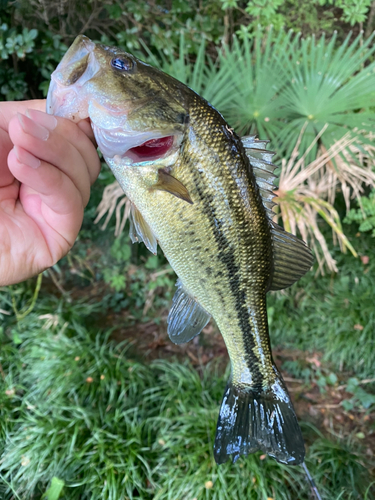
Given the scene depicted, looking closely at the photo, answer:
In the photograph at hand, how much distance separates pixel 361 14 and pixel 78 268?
4.07m

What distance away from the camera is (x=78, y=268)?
368cm

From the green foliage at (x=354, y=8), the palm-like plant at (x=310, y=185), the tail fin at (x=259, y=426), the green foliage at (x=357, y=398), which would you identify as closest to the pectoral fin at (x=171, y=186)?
the tail fin at (x=259, y=426)

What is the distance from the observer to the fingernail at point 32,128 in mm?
832

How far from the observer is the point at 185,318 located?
140cm

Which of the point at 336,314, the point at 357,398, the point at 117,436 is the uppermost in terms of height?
the point at 336,314

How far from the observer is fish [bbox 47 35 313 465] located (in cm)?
104

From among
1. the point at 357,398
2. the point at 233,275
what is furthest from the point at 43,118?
the point at 357,398

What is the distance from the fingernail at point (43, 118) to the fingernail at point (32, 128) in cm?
3

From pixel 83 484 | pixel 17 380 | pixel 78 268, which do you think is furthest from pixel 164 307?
pixel 83 484

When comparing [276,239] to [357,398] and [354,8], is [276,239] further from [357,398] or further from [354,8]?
[354,8]

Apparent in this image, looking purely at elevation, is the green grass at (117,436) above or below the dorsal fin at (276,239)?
below

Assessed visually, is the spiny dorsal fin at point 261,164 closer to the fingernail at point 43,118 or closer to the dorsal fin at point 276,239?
the dorsal fin at point 276,239

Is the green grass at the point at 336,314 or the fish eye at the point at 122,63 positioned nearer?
the fish eye at the point at 122,63

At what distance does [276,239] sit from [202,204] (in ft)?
1.25
